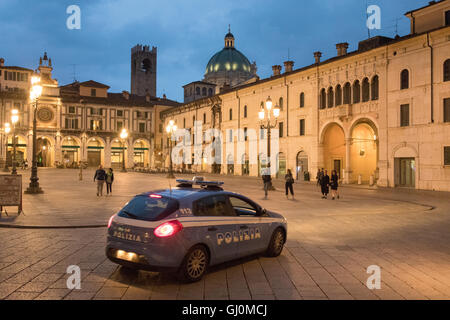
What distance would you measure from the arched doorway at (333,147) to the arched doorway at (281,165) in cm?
590

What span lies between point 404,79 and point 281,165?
55.7ft

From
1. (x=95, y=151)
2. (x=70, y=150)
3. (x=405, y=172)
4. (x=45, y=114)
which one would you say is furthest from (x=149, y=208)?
(x=95, y=151)

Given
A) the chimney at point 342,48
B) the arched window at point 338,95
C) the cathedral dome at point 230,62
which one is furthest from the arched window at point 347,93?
the cathedral dome at point 230,62

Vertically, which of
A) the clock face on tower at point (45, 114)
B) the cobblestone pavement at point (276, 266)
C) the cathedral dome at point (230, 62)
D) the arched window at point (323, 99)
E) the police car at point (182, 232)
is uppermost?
the cathedral dome at point (230, 62)

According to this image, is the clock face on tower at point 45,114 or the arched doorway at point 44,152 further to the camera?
the arched doorway at point 44,152

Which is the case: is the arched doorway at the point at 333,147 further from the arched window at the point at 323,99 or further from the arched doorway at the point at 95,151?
the arched doorway at the point at 95,151

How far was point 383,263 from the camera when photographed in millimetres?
7672

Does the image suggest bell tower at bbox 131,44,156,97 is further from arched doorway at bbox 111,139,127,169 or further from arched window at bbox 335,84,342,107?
arched window at bbox 335,84,342,107

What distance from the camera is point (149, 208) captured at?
6594 mm

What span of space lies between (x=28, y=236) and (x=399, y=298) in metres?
8.58

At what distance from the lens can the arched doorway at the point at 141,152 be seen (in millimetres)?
79488

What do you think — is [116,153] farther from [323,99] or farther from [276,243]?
[276,243]

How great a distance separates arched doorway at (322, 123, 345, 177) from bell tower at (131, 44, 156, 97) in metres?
74.1
